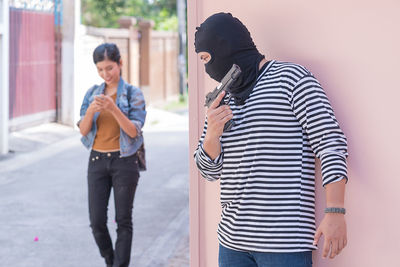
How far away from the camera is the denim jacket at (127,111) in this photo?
17.8ft

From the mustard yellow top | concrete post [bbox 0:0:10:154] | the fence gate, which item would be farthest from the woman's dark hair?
the fence gate

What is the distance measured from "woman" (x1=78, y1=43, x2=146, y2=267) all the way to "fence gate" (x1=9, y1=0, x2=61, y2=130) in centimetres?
1028

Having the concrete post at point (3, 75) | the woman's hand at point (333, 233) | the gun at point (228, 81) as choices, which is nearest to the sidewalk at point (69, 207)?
the concrete post at point (3, 75)

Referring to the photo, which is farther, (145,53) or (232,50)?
(145,53)

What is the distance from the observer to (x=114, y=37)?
2209cm

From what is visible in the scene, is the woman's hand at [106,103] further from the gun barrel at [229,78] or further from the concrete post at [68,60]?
the concrete post at [68,60]

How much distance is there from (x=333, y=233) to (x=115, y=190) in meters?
3.05

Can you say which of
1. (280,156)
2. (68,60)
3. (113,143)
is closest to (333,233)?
(280,156)

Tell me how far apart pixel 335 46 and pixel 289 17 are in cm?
25

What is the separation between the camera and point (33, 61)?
16.6 m

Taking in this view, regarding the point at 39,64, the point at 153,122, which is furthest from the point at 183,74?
the point at 39,64

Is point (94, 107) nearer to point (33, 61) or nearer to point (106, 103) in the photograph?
point (106, 103)

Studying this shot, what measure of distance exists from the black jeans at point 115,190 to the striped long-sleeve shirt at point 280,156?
2665 mm

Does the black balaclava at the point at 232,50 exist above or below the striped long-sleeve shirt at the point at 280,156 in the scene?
above
